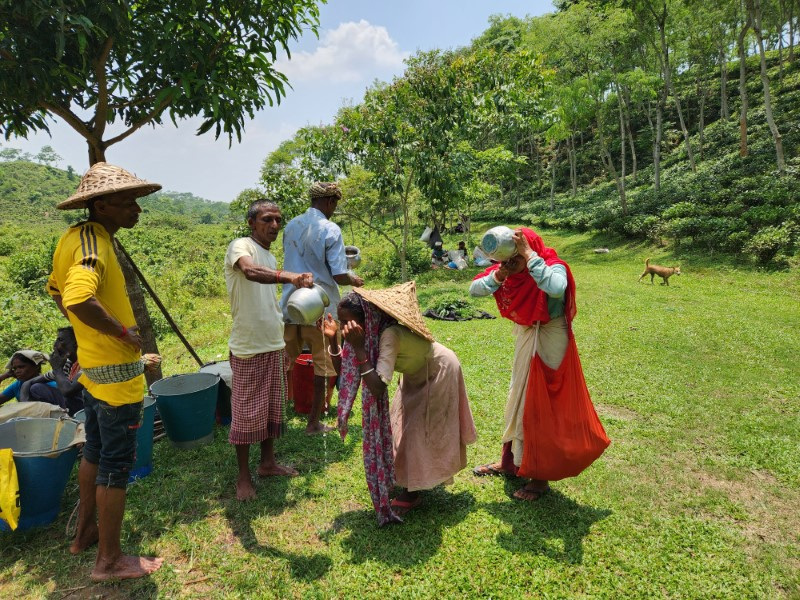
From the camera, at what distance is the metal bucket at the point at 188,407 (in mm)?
3619

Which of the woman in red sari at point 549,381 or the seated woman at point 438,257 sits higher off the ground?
the seated woman at point 438,257

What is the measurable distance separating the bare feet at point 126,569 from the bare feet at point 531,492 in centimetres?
228

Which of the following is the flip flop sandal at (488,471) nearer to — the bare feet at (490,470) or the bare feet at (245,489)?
the bare feet at (490,470)

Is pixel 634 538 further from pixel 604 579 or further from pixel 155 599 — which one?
pixel 155 599

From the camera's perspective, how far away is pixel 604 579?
246 cm

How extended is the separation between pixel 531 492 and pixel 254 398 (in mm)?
2052

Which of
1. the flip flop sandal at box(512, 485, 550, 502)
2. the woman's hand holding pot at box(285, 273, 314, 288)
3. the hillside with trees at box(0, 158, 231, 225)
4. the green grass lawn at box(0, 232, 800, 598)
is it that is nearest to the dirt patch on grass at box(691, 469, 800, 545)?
the green grass lawn at box(0, 232, 800, 598)

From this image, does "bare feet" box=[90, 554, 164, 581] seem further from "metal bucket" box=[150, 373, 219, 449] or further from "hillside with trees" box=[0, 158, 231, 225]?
"hillside with trees" box=[0, 158, 231, 225]

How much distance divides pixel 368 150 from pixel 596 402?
7144 mm

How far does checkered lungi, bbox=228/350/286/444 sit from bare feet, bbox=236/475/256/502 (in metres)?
0.28

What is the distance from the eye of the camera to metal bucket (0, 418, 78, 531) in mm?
2691

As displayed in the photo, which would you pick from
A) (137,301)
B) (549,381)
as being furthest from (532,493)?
(137,301)


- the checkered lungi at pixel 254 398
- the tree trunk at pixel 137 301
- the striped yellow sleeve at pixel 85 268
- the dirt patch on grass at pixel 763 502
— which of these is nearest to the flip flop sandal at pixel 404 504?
the checkered lungi at pixel 254 398

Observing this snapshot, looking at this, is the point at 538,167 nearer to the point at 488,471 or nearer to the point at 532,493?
the point at 488,471
